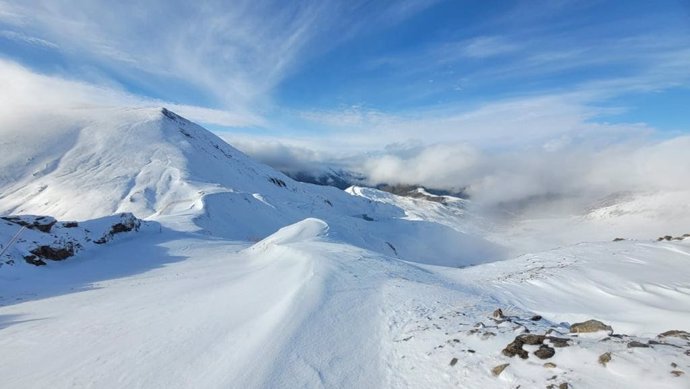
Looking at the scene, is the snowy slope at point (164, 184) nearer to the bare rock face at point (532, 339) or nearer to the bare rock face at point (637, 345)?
the bare rock face at point (532, 339)

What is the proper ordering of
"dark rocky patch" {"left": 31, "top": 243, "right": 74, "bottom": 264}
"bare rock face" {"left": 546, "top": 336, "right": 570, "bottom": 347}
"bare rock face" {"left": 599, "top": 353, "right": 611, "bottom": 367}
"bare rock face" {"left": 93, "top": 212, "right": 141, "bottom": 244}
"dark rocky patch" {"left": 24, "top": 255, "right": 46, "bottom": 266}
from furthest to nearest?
"bare rock face" {"left": 93, "top": 212, "right": 141, "bottom": 244}, "dark rocky patch" {"left": 31, "top": 243, "right": 74, "bottom": 264}, "dark rocky patch" {"left": 24, "top": 255, "right": 46, "bottom": 266}, "bare rock face" {"left": 546, "top": 336, "right": 570, "bottom": 347}, "bare rock face" {"left": 599, "top": 353, "right": 611, "bottom": 367}

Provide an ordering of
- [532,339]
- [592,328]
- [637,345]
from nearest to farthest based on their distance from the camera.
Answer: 1. [637,345]
2. [532,339]
3. [592,328]

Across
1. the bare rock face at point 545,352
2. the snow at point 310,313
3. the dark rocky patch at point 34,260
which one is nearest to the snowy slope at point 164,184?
the dark rocky patch at point 34,260

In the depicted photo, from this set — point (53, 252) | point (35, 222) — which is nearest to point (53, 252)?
point (53, 252)

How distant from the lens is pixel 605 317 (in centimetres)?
1201

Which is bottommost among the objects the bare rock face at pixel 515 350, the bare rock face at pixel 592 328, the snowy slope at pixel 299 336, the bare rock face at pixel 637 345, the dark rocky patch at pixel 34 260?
the dark rocky patch at pixel 34 260

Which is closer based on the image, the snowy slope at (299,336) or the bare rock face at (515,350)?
the snowy slope at (299,336)

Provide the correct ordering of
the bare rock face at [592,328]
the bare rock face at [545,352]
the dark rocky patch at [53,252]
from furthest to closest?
1. the dark rocky patch at [53,252]
2. the bare rock face at [592,328]
3. the bare rock face at [545,352]

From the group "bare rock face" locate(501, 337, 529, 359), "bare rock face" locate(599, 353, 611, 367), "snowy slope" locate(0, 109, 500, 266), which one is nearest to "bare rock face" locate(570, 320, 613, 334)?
"bare rock face" locate(501, 337, 529, 359)

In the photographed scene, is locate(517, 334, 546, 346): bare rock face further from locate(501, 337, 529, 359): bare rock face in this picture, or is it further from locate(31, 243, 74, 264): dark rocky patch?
locate(31, 243, 74, 264): dark rocky patch

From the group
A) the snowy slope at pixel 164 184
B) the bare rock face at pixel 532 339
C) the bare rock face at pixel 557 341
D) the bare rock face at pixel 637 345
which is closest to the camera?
the bare rock face at pixel 637 345

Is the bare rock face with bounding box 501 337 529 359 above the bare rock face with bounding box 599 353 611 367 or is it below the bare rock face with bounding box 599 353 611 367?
below

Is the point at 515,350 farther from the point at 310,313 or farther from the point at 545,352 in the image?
the point at 310,313

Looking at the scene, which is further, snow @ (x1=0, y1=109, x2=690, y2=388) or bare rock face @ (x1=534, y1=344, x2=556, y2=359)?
snow @ (x1=0, y1=109, x2=690, y2=388)
